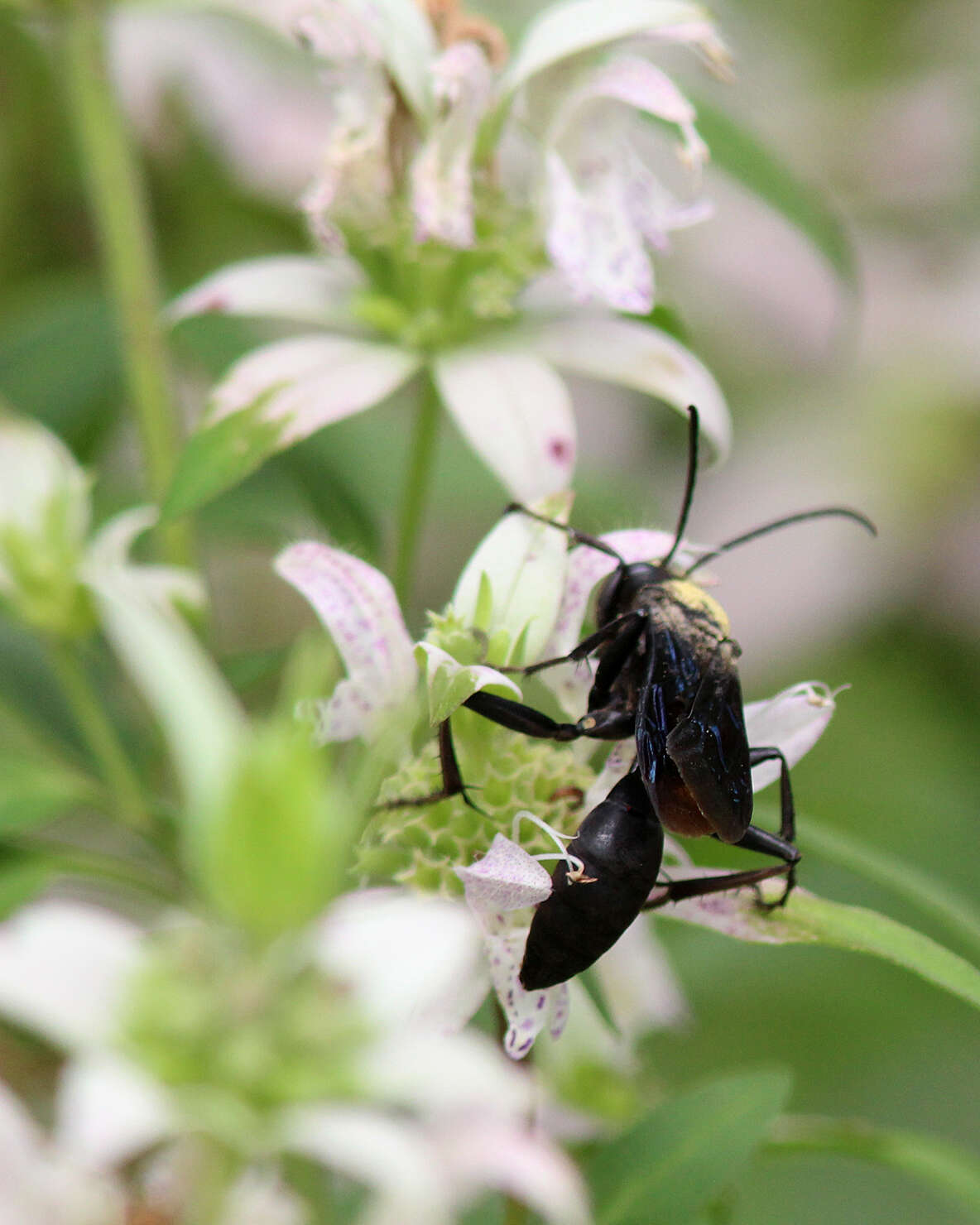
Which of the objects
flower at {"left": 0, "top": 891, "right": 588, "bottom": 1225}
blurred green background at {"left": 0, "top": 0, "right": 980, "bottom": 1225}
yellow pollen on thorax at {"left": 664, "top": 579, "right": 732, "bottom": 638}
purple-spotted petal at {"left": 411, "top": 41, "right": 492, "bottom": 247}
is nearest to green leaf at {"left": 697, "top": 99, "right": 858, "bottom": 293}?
blurred green background at {"left": 0, "top": 0, "right": 980, "bottom": 1225}

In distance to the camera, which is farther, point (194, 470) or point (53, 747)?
point (53, 747)

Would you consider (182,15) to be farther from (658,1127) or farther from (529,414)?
(658,1127)

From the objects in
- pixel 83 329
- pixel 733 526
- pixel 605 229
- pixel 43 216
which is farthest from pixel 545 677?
pixel 733 526

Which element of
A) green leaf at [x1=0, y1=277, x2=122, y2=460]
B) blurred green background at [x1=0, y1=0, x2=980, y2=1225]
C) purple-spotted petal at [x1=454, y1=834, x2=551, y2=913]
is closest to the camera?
purple-spotted petal at [x1=454, y1=834, x2=551, y2=913]

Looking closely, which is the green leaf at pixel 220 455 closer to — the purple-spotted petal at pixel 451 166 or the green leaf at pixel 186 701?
the purple-spotted petal at pixel 451 166

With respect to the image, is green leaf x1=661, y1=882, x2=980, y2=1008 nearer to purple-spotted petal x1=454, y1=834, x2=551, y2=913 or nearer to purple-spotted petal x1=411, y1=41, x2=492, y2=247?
purple-spotted petal x1=454, y1=834, x2=551, y2=913
